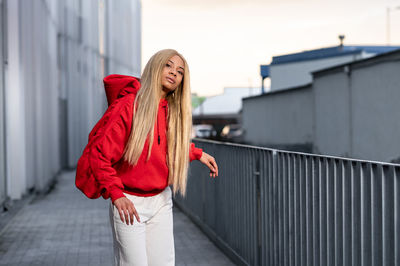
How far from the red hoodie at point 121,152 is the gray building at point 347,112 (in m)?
13.9

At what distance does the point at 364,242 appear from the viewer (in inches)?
124

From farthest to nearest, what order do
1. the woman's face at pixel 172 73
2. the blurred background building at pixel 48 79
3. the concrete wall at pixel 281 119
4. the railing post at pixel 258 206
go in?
the concrete wall at pixel 281 119
the blurred background building at pixel 48 79
the railing post at pixel 258 206
the woman's face at pixel 172 73

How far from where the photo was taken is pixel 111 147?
9.55 ft

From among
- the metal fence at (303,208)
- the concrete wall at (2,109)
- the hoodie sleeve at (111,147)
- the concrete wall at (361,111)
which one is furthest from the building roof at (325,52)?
the hoodie sleeve at (111,147)

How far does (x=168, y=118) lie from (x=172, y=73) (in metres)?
0.27

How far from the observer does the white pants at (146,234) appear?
118 inches

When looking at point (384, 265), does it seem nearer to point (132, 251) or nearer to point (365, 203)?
point (365, 203)

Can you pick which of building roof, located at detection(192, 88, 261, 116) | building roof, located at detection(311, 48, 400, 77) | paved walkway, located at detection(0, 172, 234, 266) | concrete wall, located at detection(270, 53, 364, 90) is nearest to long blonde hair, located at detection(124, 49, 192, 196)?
paved walkway, located at detection(0, 172, 234, 266)

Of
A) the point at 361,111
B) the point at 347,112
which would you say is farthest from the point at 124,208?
the point at 347,112

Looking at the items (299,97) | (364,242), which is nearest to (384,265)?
(364,242)

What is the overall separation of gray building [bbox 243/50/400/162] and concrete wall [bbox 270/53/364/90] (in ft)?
34.9

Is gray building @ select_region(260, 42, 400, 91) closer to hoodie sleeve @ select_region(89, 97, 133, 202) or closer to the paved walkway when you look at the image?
the paved walkway

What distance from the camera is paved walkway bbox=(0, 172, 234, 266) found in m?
6.15

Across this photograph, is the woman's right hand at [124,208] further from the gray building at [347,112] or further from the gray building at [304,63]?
the gray building at [304,63]
